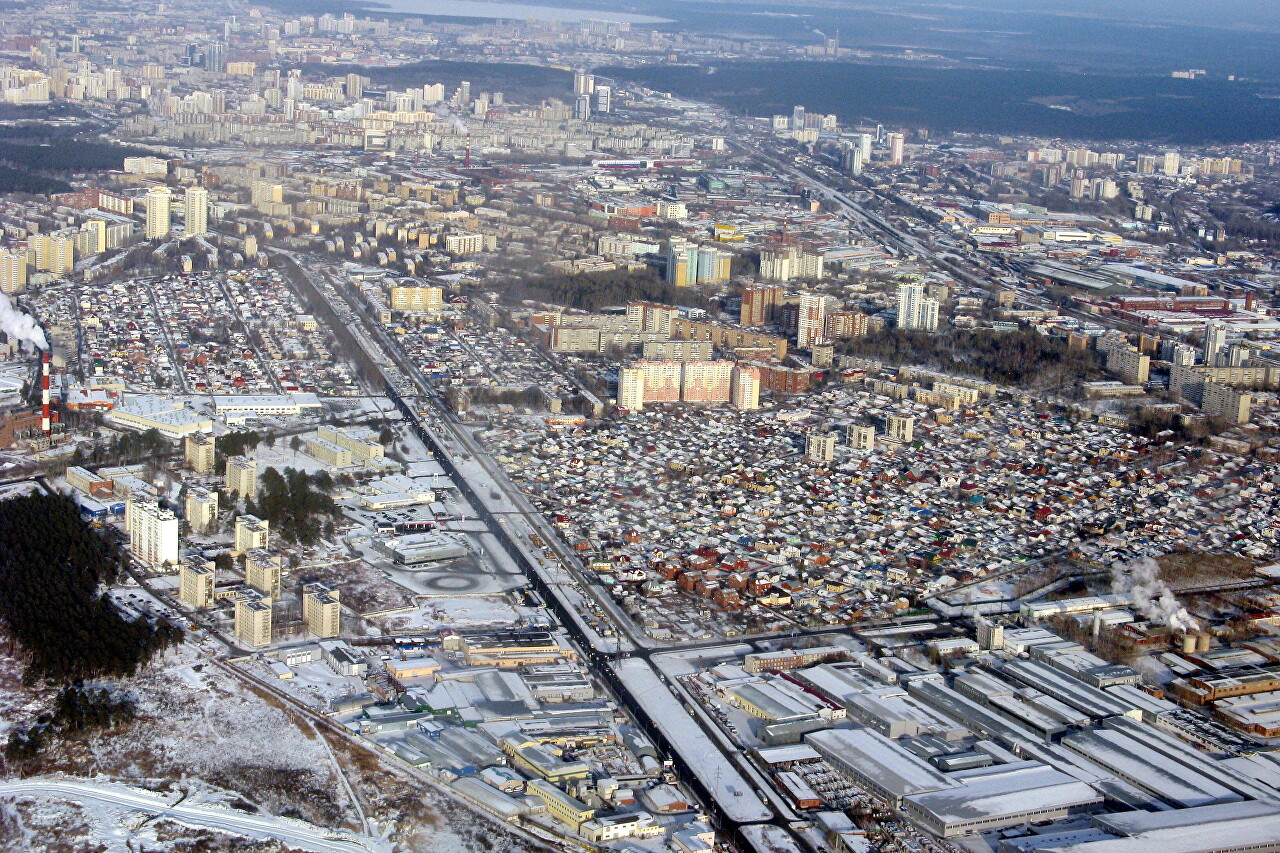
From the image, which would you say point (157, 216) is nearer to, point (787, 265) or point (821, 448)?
point (787, 265)

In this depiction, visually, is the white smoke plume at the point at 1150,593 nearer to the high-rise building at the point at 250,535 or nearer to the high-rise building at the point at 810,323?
the high-rise building at the point at 250,535

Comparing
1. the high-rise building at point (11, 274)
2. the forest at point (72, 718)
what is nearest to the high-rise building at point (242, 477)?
the forest at point (72, 718)

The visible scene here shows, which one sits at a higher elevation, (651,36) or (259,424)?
(651,36)

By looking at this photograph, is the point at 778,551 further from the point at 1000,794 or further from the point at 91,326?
the point at 91,326

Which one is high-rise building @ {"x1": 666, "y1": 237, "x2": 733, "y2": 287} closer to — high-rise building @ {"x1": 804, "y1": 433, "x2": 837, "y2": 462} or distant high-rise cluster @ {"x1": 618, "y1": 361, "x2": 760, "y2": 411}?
distant high-rise cluster @ {"x1": 618, "y1": 361, "x2": 760, "y2": 411}

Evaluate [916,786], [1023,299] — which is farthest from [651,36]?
[916,786]

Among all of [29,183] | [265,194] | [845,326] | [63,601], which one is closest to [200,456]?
[63,601]

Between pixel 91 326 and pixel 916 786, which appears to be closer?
pixel 916 786

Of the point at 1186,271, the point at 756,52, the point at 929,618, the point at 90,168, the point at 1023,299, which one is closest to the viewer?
the point at 929,618
